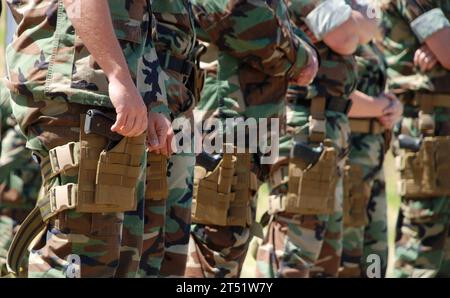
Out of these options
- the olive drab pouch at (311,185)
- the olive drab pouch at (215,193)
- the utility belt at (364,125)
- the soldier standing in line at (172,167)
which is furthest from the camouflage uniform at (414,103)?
the soldier standing in line at (172,167)

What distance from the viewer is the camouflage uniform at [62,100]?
374 centimetres

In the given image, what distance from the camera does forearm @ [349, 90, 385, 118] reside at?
6203 millimetres

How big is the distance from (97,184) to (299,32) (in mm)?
2056

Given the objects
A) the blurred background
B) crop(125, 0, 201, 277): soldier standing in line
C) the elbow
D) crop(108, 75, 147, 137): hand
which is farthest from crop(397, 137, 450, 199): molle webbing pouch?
crop(108, 75, 147, 137): hand

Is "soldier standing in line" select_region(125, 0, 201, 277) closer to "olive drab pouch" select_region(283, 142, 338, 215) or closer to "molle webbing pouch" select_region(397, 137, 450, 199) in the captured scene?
"olive drab pouch" select_region(283, 142, 338, 215)

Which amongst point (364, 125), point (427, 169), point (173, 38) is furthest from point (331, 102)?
point (173, 38)

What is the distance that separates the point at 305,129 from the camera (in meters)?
5.69

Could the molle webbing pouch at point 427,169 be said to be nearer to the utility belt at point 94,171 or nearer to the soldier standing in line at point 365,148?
the soldier standing in line at point 365,148

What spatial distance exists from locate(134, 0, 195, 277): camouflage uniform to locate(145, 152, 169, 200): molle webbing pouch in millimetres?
26

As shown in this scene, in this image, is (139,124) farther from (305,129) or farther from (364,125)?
(364,125)

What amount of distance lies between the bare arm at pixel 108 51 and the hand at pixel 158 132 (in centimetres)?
31

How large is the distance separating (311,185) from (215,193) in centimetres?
74
